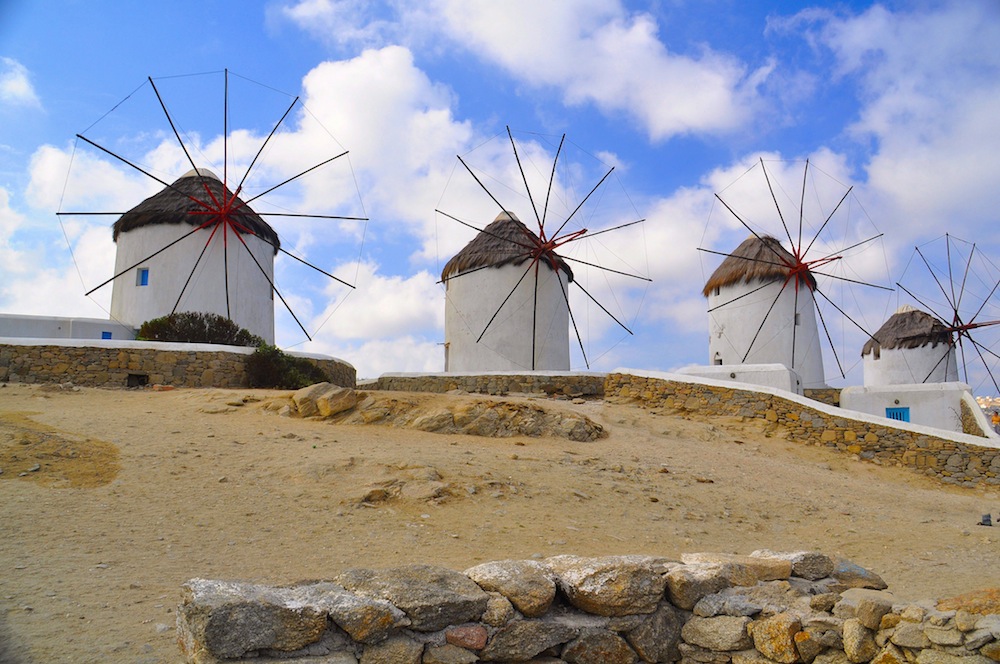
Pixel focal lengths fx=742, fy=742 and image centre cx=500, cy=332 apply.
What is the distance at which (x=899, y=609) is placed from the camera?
443 centimetres

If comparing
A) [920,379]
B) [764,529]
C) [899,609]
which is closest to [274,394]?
[764,529]

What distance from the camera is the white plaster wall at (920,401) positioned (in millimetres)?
19703

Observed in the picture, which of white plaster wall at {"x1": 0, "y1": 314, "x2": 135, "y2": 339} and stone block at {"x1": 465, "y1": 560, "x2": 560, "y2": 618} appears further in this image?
white plaster wall at {"x1": 0, "y1": 314, "x2": 135, "y2": 339}

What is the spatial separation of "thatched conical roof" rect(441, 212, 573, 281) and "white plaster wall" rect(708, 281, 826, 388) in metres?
6.03

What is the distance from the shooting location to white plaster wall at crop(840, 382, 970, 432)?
19703 millimetres

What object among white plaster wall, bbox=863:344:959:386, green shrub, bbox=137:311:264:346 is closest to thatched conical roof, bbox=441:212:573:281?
green shrub, bbox=137:311:264:346

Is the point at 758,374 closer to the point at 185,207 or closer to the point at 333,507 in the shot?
the point at 333,507

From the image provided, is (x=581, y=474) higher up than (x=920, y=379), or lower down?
lower down

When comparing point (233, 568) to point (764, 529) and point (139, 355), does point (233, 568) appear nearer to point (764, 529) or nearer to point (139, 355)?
point (764, 529)

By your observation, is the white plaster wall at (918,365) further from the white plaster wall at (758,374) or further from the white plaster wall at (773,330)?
the white plaster wall at (758,374)

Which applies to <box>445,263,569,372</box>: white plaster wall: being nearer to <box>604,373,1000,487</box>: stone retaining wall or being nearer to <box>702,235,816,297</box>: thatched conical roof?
<box>702,235,816,297</box>: thatched conical roof

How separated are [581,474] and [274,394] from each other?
250 inches

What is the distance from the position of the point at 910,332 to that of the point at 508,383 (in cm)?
1909

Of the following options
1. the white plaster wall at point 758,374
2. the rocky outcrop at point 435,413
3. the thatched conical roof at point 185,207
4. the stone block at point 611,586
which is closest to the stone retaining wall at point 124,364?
the rocky outcrop at point 435,413
